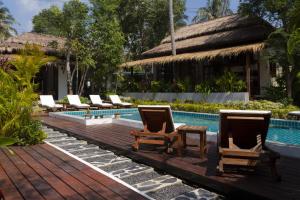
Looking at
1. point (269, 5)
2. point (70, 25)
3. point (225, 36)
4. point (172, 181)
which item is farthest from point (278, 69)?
point (172, 181)

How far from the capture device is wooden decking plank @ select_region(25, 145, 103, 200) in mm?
3818

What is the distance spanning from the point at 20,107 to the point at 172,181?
3567 mm

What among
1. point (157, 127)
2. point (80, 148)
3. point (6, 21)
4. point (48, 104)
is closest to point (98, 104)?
point (48, 104)

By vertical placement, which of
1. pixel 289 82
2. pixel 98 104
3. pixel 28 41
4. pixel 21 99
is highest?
pixel 28 41

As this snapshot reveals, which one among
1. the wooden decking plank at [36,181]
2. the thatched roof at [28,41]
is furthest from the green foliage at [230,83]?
the wooden decking plank at [36,181]

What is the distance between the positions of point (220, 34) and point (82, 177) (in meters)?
16.8

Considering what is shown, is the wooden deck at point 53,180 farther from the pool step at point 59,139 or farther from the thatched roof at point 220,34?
the thatched roof at point 220,34

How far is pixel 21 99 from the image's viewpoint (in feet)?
21.2

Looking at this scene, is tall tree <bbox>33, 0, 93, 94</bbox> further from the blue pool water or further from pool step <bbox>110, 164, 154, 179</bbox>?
pool step <bbox>110, 164, 154, 179</bbox>

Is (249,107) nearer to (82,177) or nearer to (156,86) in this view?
(156,86)

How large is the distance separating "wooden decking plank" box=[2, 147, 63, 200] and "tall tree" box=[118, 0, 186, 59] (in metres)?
24.6

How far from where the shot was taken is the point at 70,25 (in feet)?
65.7

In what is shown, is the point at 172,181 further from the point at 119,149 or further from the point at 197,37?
the point at 197,37

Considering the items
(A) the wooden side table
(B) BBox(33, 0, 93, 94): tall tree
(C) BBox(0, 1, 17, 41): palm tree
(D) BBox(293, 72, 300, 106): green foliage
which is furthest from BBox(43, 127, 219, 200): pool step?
(C) BBox(0, 1, 17, 41): palm tree
